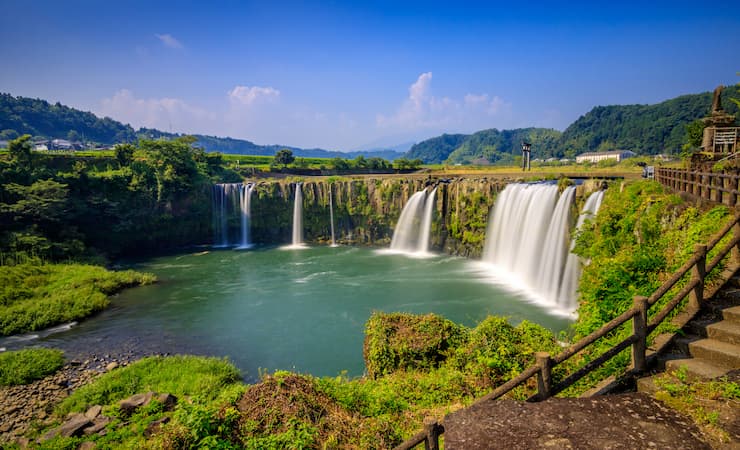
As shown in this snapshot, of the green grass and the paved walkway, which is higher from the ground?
the paved walkway

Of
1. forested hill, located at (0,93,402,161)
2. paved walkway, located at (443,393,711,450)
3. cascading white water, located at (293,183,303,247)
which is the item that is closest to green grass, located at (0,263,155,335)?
cascading white water, located at (293,183,303,247)

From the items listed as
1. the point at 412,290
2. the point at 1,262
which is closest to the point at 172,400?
the point at 412,290

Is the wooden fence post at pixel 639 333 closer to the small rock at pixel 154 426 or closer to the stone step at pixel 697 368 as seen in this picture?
the stone step at pixel 697 368

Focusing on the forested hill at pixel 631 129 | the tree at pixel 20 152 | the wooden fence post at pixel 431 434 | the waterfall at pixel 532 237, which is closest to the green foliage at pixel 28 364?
the wooden fence post at pixel 431 434

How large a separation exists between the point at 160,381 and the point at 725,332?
14.9 meters

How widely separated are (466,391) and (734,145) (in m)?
15.9

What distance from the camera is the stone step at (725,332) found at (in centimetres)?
573

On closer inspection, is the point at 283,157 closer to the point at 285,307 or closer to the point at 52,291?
the point at 52,291

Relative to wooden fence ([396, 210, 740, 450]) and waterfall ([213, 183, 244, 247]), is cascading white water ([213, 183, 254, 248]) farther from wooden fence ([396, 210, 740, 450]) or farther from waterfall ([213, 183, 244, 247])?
wooden fence ([396, 210, 740, 450])

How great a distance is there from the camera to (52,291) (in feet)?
73.8

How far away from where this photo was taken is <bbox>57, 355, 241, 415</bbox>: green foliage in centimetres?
1216

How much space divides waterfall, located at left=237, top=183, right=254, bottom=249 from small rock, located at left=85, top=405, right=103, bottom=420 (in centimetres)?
3088

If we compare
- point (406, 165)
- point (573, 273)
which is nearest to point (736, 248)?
point (573, 273)

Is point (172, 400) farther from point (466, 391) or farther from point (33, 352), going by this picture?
point (33, 352)
